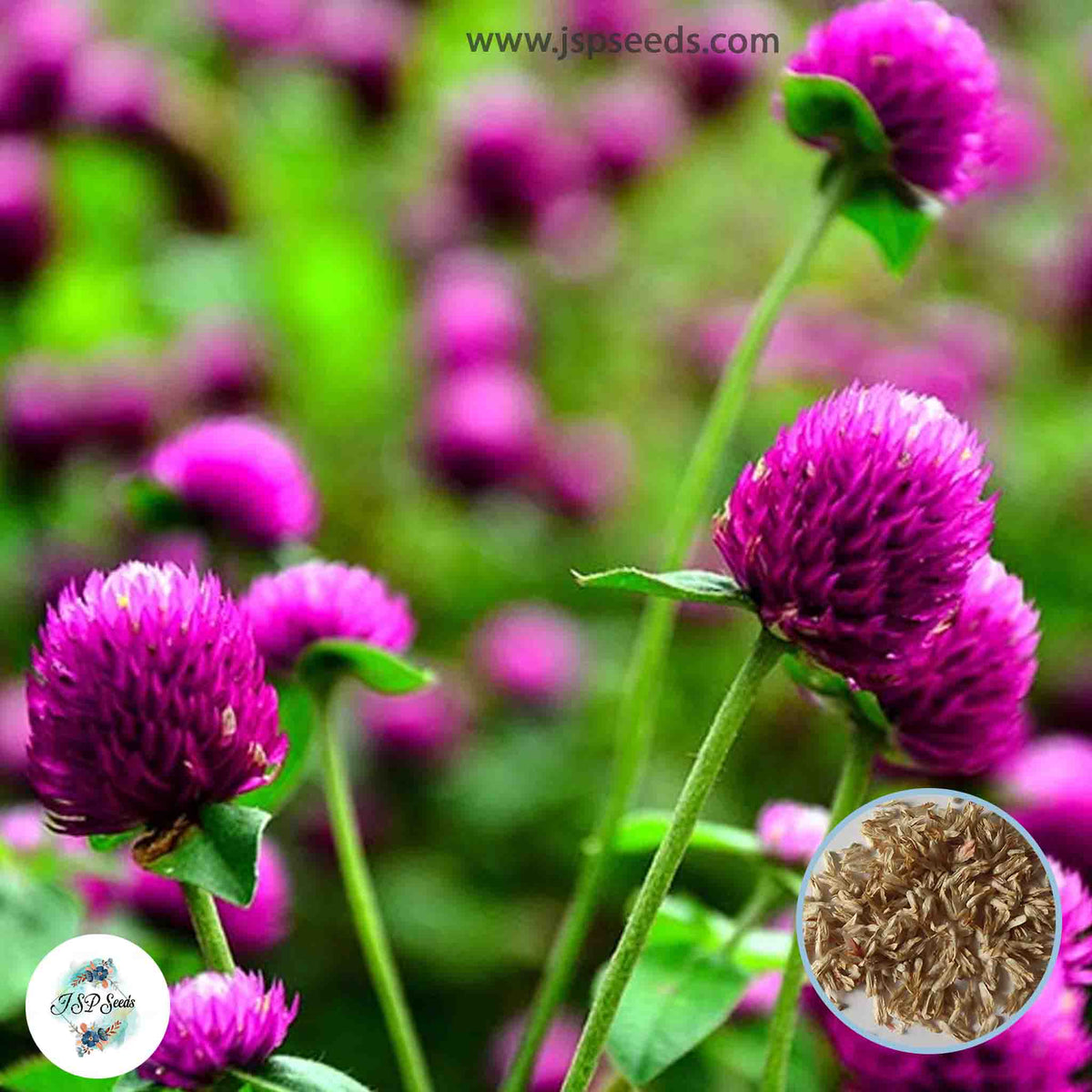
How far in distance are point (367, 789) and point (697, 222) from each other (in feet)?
3.67

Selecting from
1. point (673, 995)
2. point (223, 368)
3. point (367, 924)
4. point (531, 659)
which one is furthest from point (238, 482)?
point (223, 368)

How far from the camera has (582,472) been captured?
1897mm

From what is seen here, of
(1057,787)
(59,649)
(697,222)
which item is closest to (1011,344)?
(697,222)

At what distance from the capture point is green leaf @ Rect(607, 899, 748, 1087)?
0.67m

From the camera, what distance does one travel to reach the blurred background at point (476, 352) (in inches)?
64.0

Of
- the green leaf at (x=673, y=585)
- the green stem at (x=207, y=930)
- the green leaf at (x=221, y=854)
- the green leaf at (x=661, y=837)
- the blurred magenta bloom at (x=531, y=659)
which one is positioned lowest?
the blurred magenta bloom at (x=531, y=659)

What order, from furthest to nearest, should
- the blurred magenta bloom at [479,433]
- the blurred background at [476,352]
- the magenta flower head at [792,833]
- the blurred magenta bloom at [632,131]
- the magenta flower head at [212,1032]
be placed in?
the blurred magenta bloom at [632,131], the blurred magenta bloom at [479,433], the blurred background at [476,352], the magenta flower head at [792,833], the magenta flower head at [212,1032]

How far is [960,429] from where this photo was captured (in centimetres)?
59

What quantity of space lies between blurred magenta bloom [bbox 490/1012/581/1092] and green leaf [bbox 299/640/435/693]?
6.8 inches

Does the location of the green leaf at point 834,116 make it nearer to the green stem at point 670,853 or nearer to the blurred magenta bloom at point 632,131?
the green stem at point 670,853

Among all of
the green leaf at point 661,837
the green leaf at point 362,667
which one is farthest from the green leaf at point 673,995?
the green leaf at point 362,667

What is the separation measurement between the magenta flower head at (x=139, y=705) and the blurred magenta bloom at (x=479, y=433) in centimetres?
120

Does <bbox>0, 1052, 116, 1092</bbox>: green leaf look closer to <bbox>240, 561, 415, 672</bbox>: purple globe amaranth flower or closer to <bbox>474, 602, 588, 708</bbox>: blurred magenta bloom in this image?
<bbox>240, 561, 415, 672</bbox>: purple globe amaranth flower

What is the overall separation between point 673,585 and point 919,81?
14.2 inches
